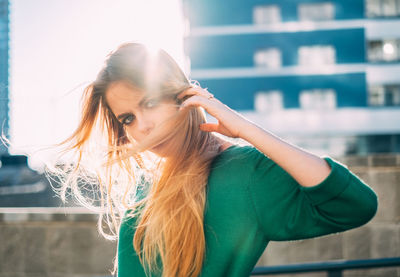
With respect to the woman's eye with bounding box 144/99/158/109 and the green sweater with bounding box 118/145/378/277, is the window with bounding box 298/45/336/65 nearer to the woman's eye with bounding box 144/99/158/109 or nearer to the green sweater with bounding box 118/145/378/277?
the woman's eye with bounding box 144/99/158/109

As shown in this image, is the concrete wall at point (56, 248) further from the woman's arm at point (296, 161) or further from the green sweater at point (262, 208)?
the woman's arm at point (296, 161)

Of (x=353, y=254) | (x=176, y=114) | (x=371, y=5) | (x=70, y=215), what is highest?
(x=371, y=5)

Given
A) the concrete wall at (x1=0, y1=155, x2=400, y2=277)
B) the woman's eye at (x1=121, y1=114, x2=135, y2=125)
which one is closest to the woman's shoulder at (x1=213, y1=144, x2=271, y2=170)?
the woman's eye at (x1=121, y1=114, x2=135, y2=125)

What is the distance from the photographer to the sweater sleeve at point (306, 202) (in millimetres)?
911

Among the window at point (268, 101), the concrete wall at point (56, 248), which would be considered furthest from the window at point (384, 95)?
the concrete wall at point (56, 248)

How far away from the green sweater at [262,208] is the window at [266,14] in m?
20.7

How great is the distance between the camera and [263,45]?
20594mm

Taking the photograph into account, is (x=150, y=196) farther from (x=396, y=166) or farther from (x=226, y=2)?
(x=226, y=2)

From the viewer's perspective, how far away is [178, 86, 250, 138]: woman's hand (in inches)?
41.0

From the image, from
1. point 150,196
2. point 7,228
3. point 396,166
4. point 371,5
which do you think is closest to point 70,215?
point 7,228

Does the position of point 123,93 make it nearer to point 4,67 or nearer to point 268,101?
point 4,67

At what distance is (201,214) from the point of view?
43.6 inches

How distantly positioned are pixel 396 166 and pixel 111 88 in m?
2.74

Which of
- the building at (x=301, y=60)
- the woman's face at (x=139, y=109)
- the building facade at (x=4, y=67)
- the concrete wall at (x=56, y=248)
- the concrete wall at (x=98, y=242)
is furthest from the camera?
the building at (x=301, y=60)
